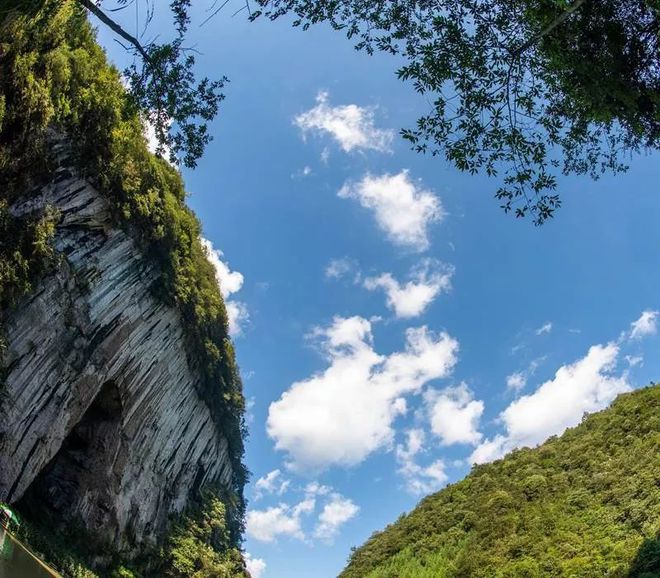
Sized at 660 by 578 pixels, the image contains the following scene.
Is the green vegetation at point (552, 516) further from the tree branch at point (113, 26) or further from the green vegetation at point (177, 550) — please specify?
the tree branch at point (113, 26)

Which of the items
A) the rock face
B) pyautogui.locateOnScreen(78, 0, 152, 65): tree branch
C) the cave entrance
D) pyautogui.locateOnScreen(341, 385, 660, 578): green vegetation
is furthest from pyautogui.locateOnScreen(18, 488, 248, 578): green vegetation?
pyautogui.locateOnScreen(78, 0, 152, 65): tree branch

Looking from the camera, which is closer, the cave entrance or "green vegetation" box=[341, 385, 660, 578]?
"green vegetation" box=[341, 385, 660, 578]

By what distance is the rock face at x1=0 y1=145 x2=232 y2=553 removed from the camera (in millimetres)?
15312

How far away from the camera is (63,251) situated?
1669 centimetres

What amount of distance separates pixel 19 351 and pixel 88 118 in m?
8.13

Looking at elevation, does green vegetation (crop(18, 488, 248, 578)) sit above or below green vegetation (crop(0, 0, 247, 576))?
below

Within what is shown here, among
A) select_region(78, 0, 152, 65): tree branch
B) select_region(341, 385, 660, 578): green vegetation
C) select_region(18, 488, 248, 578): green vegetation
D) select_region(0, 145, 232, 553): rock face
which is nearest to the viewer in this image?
select_region(78, 0, 152, 65): tree branch

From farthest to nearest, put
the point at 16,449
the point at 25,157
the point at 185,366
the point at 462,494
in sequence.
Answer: the point at 462,494 → the point at 185,366 → the point at 16,449 → the point at 25,157

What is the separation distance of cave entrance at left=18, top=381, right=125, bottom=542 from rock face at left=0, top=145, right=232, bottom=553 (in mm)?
43

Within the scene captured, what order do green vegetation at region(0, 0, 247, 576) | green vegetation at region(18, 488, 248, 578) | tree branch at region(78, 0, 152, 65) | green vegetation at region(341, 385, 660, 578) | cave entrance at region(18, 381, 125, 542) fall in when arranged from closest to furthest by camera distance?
tree branch at region(78, 0, 152, 65), green vegetation at region(0, 0, 247, 576), green vegetation at region(18, 488, 248, 578), green vegetation at region(341, 385, 660, 578), cave entrance at region(18, 381, 125, 542)

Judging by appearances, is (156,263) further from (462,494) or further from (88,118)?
(462,494)

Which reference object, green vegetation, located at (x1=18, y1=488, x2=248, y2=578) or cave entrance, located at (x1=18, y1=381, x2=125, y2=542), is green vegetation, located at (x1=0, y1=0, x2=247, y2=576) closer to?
A: green vegetation, located at (x1=18, y1=488, x2=248, y2=578)

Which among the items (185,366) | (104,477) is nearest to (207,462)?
(185,366)

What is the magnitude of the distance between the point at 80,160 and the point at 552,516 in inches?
1037
